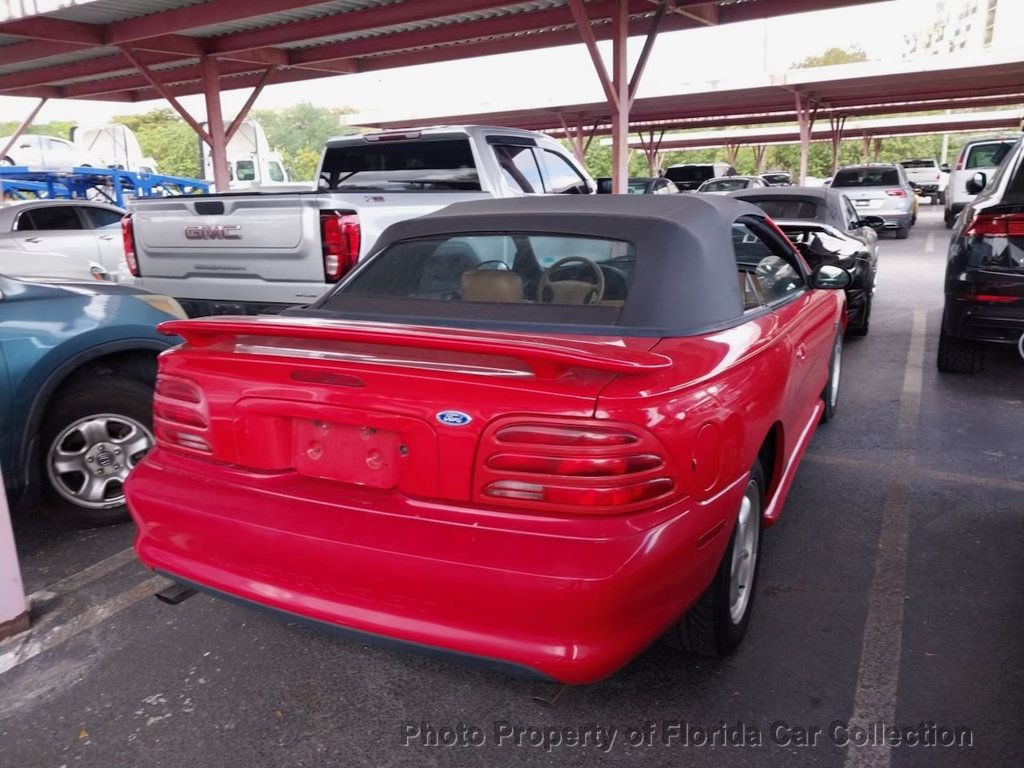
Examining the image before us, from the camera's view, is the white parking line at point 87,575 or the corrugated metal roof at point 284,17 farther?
the corrugated metal roof at point 284,17

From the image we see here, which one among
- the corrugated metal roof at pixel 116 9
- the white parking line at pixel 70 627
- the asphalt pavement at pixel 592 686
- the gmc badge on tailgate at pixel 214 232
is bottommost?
the white parking line at pixel 70 627

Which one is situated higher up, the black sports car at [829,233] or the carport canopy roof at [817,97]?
the carport canopy roof at [817,97]

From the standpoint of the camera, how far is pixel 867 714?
7.93 ft

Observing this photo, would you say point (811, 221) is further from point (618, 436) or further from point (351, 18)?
point (351, 18)

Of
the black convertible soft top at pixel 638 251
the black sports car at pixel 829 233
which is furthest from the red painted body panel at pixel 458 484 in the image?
the black sports car at pixel 829 233

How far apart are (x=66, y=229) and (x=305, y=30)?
4.99 meters

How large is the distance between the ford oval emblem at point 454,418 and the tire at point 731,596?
0.93 metres

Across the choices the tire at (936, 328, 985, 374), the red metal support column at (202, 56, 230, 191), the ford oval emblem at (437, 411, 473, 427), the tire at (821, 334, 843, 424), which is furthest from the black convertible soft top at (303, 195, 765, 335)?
the red metal support column at (202, 56, 230, 191)

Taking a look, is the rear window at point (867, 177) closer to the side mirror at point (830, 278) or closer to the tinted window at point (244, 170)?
the side mirror at point (830, 278)

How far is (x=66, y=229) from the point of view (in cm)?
1066

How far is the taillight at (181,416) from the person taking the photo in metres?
2.45

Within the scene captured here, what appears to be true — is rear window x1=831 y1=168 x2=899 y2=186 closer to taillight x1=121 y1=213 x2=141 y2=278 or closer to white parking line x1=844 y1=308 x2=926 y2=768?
white parking line x1=844 y1=308 x2=926 y2=768

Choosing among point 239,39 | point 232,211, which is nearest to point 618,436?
point 232,211

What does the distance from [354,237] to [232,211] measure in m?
1.05
